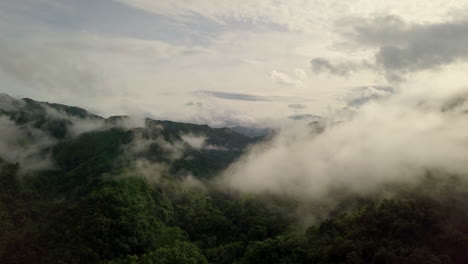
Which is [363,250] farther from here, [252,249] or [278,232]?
[278,232]

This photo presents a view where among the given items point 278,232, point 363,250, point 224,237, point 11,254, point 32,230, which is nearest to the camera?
point 363,250

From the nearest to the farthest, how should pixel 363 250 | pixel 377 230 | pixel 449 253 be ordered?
pixel 449 253 → pixel 363 250 → pixel 377 230

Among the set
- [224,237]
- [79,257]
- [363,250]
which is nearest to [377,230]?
[363,250]

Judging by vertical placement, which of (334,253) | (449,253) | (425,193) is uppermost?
(425,193)

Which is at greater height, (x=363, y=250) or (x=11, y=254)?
(x=363, y=250)

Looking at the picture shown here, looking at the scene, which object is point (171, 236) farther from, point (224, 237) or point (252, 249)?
point (252, 249)

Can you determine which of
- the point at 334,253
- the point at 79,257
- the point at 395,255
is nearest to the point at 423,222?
the point at 395,255

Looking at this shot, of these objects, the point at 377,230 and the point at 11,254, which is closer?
the point at 377,230

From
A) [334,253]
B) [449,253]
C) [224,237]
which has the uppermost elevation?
[449,253]

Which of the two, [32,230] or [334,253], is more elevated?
[334,253]
